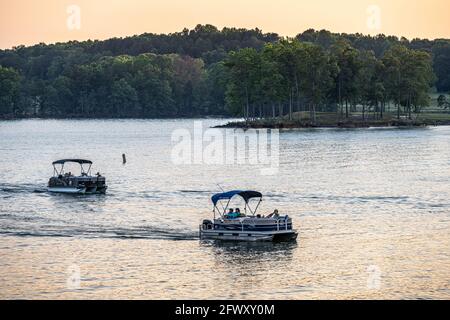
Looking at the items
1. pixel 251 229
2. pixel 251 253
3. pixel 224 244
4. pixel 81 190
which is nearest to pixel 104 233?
pixel 224 244

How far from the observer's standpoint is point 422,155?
16750 cm

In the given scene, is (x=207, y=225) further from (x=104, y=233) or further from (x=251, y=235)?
(x=104, y=233)

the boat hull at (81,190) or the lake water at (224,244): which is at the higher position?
the boat hull at (81,190)

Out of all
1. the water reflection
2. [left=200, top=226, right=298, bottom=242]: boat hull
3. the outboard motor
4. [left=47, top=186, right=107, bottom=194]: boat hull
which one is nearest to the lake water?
the water reflection

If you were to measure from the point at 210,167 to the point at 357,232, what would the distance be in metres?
73.0

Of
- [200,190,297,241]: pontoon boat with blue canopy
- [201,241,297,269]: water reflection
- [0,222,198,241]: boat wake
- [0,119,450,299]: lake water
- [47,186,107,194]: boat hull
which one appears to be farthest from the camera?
[47,186,107,194]: boat hull

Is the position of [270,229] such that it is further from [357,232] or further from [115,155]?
[115,155]

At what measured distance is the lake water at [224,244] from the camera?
59.5 m

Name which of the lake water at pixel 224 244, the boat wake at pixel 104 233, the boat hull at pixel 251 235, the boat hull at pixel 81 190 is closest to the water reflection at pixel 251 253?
the lake water at pixel 224 244

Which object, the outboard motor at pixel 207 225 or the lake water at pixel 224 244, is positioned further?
the outboard motor at pixel 207 225

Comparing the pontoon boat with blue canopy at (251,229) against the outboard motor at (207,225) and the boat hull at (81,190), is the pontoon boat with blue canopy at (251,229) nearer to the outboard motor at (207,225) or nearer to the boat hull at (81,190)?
the outboard motor at (207,225)

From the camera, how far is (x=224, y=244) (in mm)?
73000

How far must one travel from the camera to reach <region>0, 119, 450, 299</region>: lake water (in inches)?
2344

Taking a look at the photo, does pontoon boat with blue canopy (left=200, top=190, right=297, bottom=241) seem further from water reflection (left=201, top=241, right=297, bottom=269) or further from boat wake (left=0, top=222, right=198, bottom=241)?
boat wake (left=0, top=222, right=198, bottom=241)
